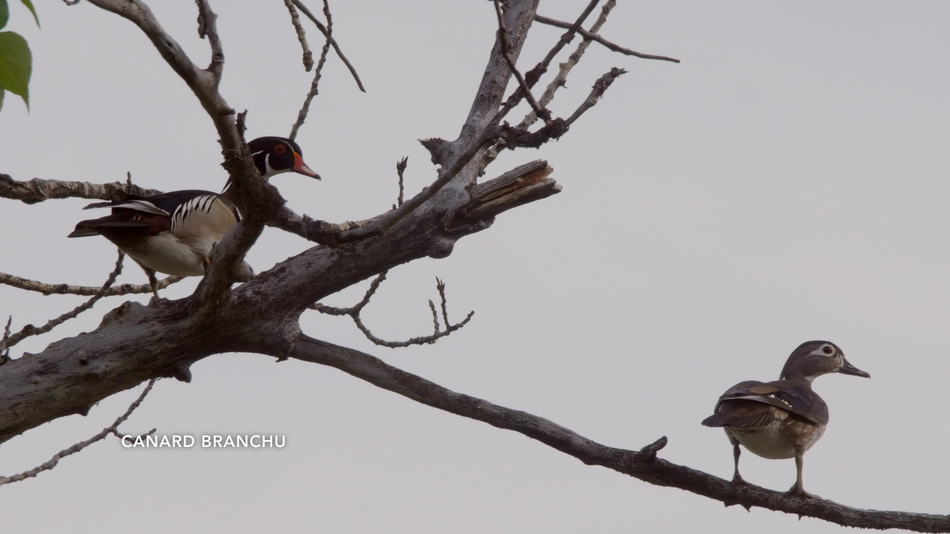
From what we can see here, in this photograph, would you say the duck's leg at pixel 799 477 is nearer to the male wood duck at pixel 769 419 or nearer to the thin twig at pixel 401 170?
the male wood duck at pixel 769 419

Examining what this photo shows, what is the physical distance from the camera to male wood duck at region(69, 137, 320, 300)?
4.52m

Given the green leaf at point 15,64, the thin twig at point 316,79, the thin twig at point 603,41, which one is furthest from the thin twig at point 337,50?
the green leaf at point 15,64

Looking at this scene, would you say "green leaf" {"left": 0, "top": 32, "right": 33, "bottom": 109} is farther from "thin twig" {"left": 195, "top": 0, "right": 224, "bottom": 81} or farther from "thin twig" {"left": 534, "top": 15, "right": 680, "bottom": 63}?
"thin twig" {"left": 534, "top": 15, "right": 680, "bottom": 63}

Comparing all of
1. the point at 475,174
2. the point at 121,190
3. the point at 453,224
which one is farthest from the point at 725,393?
the point at 121,190

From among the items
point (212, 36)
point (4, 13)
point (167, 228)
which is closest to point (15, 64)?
point (4, 13)

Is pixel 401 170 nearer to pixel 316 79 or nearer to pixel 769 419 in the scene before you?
pixel 316 79

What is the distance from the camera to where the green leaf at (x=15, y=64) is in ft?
5.88

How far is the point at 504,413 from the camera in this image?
3.86 metres

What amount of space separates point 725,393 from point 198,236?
3216 mm

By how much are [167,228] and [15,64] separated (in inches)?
112

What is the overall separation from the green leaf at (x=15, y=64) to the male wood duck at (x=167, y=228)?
2624 mm

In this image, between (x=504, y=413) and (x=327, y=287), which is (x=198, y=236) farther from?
(x=504, y=413)

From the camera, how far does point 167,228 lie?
15.0 feet

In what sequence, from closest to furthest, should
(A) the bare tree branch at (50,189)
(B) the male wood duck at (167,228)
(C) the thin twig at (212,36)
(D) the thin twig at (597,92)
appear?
(C) the thin twig at (212,36) → (D) the thin twig at (597,92) → (A) the bare tree branch at (50,189) → (B) the male wood duck at (167,228)
